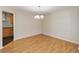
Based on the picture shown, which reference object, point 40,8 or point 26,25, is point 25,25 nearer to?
point 26,25

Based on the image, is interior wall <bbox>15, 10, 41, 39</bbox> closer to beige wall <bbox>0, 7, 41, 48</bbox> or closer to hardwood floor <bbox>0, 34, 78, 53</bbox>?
beige wall <bbox>0, 7, 41, 48</bbox>

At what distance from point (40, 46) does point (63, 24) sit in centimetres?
72

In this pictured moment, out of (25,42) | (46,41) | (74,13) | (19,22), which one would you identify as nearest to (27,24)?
(19,22)

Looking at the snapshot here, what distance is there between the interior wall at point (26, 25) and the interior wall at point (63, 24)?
0.20 m

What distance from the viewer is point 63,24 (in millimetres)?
2221

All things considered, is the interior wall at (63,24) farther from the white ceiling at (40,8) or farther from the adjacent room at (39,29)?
the white ceiling at (40,8)

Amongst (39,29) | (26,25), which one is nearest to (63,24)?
(39,29)

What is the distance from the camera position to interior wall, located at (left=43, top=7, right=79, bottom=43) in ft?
6.93

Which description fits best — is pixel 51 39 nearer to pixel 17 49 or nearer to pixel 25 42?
pixel 25 42

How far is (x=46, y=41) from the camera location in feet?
7.50

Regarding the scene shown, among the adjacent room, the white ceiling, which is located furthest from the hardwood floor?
the white ceiling
